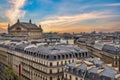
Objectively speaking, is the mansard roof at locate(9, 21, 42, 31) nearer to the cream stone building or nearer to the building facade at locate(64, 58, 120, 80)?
the cream stone building

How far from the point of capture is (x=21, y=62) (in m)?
94.4

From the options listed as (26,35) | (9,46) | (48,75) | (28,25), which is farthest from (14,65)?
(28,25)

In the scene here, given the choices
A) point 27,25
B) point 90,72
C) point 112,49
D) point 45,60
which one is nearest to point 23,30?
point 27,25

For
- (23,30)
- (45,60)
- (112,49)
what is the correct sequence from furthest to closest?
(23,30) → (112,49) → (45,60)

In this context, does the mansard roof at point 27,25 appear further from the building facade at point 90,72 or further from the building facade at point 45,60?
the building facade at point 90,72

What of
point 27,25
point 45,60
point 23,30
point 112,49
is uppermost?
point 27,25

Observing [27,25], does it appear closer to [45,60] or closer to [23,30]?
[23,30]

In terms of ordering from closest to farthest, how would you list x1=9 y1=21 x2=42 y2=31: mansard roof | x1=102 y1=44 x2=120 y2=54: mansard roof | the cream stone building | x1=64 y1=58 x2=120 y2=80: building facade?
x1=64 y1=58 x2=120 y2=80: building facade, x1=102 y1=44 x2=120 y2=54: mansard roof, the cream stone building, x1=9 y1=21 x2=42 y2=31: mansard roof

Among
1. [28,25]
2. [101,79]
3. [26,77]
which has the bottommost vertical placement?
[26,77]

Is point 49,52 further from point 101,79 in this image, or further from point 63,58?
point 101,79

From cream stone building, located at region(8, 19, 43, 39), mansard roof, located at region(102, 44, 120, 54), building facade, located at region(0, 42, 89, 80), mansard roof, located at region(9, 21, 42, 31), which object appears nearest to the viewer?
building facade, located at region(0, 42, 89, 80)

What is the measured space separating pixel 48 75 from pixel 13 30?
105 m

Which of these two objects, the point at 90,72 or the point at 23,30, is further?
the point at 23,30

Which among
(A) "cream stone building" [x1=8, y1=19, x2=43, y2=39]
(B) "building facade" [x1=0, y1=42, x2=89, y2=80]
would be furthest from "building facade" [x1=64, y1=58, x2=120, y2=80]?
(A) "cream stone building" [x1=8, y1=19, x2=43, y2=39]
